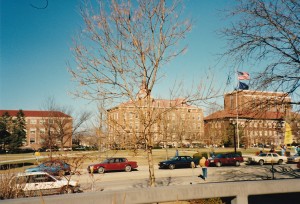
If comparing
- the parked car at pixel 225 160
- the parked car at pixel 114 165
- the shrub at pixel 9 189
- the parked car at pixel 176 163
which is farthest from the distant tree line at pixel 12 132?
the shrub at pixel 9 189

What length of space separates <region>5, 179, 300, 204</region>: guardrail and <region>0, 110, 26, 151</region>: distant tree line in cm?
6090

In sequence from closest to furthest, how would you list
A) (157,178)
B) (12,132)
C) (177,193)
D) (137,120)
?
(177,193)
(137,120)
(157,178)
(12,132)

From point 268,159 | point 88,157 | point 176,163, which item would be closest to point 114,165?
point 176,163

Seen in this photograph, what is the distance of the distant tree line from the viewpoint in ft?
207

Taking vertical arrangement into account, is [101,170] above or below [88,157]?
below

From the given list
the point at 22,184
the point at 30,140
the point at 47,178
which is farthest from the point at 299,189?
the point at 30,140

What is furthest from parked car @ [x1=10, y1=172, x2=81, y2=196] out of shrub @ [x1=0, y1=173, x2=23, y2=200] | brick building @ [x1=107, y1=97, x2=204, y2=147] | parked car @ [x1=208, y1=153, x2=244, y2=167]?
parked car @ [x1=208, y1=153, x2=244, y2=167]

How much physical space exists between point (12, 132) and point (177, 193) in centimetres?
7724

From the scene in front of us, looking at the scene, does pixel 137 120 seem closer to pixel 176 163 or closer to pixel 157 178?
pixel 157 178

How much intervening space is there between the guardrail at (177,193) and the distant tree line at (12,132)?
60.9 m

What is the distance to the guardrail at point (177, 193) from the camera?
3836 mm

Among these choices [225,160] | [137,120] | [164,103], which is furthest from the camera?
[225,160]

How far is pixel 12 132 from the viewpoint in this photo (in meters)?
71.7

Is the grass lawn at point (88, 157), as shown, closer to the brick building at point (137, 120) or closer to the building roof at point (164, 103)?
the brick building at point (137, 120)
